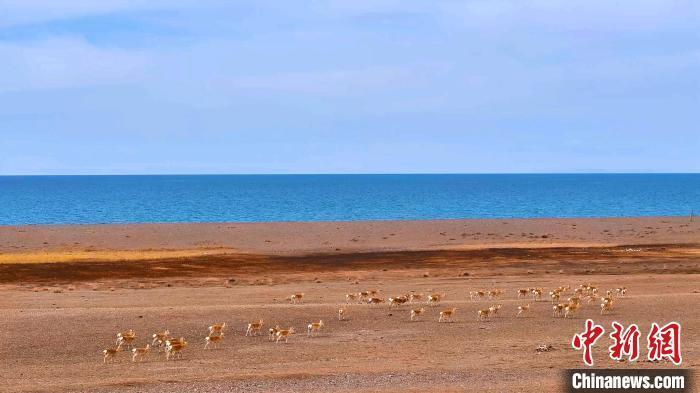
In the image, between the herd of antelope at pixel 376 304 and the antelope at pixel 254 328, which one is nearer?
the herd of antelope at pixel 376 304

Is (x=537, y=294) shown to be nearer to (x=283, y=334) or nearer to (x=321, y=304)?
(x=321, y=304)

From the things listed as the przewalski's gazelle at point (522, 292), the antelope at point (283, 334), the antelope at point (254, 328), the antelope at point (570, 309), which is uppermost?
the przewalski's gazelle at point (522, 292)

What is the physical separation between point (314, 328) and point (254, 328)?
1.63 metres

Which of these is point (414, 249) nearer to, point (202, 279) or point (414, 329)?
point (202, 279)

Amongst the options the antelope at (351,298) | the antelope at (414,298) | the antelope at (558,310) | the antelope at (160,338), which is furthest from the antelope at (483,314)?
the antelope at (160,338)

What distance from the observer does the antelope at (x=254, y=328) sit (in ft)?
85.4

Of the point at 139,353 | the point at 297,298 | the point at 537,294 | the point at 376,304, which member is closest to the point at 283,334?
the point at 139,353

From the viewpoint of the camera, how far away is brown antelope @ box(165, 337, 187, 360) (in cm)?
2247

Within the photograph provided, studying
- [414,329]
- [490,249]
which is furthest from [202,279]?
[490,249]

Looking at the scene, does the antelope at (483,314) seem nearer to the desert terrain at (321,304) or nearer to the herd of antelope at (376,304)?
the herd of antelope at (376,304)

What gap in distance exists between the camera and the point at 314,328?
26344mm

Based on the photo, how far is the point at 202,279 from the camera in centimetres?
4206

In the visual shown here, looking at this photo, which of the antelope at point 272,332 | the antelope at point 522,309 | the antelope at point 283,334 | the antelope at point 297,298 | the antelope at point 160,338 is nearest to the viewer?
the antelope at point 160,338

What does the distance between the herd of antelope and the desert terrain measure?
11.4 inches
